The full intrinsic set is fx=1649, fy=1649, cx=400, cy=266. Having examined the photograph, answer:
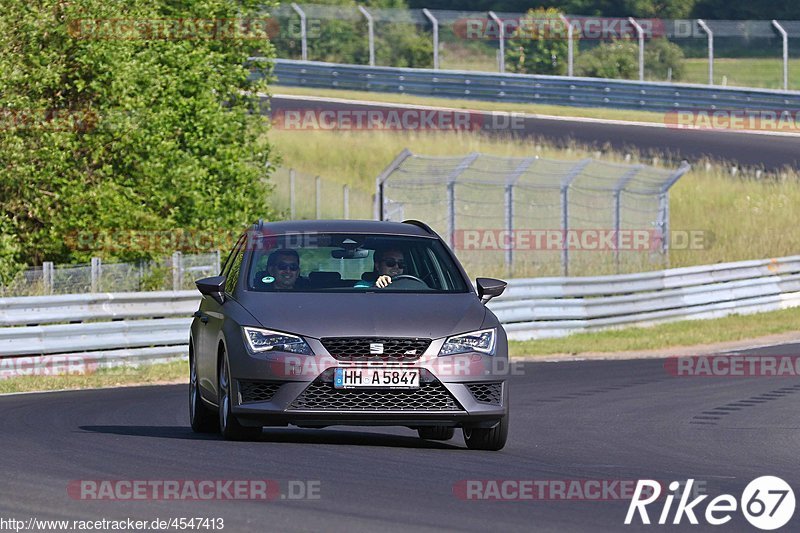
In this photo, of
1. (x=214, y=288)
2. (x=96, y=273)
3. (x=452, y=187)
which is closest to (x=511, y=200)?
(x=452, y=187)

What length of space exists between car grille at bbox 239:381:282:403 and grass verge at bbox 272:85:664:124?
3793cm

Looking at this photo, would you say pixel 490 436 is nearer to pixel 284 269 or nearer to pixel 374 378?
pixel 374 378

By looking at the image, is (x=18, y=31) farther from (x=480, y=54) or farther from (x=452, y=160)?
(x=480, y=54)

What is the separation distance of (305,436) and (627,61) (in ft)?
163

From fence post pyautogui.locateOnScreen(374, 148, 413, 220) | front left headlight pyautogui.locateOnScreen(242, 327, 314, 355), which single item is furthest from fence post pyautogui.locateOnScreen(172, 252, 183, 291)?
front left headlight pyautogui.locateOnScreen(242, 327, 314, 355)

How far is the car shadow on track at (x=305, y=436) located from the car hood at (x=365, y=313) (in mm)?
931

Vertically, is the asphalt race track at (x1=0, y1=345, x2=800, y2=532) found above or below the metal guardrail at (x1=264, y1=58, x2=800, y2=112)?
below

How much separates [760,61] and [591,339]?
3618 cm

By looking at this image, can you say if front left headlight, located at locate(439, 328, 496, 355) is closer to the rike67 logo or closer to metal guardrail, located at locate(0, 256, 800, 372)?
the rike67 logo

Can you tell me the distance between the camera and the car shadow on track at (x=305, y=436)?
Answer: 36.3ft

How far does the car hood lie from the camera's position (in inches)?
404

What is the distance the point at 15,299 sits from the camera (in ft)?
60.5

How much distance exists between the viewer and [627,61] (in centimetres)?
5969

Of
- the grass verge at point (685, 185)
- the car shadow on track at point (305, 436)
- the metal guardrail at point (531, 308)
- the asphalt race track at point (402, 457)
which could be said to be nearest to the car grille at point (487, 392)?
the asphalt race track at point (402, 457)
